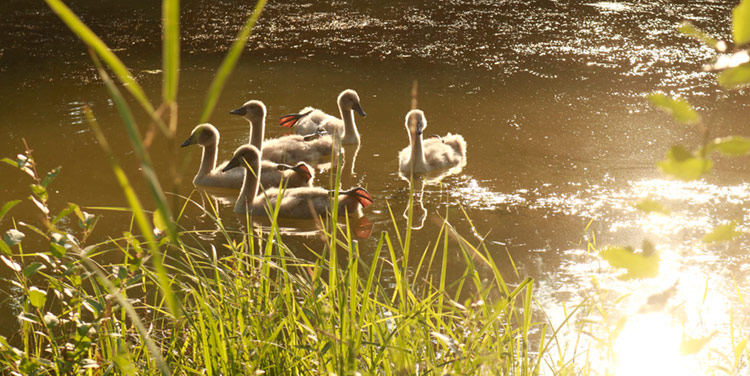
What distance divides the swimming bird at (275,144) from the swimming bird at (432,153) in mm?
946

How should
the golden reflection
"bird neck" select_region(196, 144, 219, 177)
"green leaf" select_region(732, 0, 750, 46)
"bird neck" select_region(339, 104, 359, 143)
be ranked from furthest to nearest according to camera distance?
"bird neck" select_region(339, 104, 359, 143)
"bird neck" select_region(196, 144, 219, 177)
the golden reflection
"green leaf" select_region(732, 0, 750, 46)

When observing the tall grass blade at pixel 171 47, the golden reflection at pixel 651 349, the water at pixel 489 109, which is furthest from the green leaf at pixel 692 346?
the golden reflection at pixel 651 349

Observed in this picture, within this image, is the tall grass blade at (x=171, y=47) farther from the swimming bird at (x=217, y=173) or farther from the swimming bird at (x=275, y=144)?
the swimming bird at (x=275, y=144)

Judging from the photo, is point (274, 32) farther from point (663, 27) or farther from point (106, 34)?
point (663, 27)

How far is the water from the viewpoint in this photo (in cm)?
546

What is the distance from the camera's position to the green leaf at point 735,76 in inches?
40.6

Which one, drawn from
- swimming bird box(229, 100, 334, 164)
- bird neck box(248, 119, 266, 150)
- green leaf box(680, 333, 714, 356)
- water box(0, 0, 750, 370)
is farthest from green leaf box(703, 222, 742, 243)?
bird neck box(248, 119, 266, 150)

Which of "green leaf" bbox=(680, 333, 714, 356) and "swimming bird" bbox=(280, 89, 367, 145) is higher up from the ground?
"green leaf" bbox=(680, 333, 714, 356)

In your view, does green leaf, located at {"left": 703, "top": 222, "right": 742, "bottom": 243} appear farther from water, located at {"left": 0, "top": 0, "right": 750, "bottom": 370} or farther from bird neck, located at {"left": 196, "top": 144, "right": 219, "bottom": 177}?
bird neck, located at {"left": 196, "top": 144, "right": 219, "bottom": 177}

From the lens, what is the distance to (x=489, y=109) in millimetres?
8773

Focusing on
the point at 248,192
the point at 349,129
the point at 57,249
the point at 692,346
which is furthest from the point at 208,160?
the point at 692,346

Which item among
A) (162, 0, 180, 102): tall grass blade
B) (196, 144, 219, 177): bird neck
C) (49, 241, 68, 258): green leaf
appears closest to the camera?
(162, 0, 180, 102): tall grass blade

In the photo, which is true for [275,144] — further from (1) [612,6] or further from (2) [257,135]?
(1) [612,6]

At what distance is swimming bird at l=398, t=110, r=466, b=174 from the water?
19 cm
